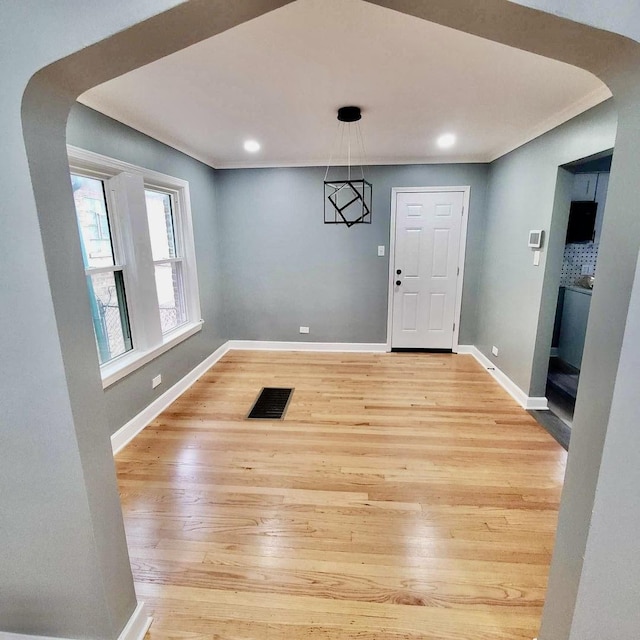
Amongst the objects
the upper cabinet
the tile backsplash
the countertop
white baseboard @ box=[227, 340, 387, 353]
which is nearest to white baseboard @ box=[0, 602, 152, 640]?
white baseboard @ box=[227, 340, 387, 353]

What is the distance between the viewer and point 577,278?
4.23 m

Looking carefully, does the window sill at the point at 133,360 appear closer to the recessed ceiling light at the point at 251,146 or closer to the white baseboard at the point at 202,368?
the white baseboard at the point at 202,368

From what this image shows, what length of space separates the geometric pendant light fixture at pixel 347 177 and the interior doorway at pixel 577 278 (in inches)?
92.9

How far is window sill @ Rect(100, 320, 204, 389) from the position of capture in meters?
2.40

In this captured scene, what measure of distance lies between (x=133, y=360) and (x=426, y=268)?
11.5ft

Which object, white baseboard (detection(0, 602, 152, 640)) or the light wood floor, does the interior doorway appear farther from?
white baseboard (detection(0, 602, 152, 640))

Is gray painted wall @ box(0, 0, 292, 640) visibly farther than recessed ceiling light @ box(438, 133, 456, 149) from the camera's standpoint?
No

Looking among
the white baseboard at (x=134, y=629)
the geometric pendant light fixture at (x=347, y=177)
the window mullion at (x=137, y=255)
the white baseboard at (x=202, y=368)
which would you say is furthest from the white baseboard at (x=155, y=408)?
the geometric pendant light fixture at (x=347, y=177)

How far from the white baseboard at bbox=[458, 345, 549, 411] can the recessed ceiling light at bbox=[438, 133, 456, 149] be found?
2459 millimetres

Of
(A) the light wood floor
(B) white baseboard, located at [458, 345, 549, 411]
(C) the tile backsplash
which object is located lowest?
(A) the light wood floor

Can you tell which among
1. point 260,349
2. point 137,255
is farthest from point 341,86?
point 260,349

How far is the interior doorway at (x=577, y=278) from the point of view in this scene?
12.2 feet

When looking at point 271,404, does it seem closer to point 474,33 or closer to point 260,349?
point 260,349


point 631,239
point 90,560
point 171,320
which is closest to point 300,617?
point 90,560
